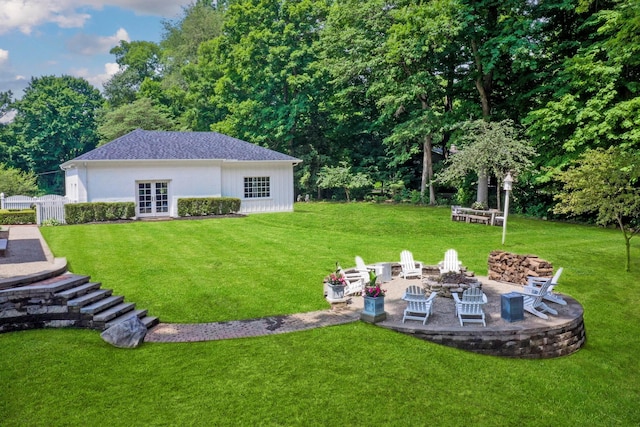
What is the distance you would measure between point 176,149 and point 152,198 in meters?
3.39

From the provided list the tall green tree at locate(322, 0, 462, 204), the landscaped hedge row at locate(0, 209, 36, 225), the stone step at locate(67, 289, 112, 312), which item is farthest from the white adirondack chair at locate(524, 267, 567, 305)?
the landscaped hedge row at locate(0, 209, 36, 225)

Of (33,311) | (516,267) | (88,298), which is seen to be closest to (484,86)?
(516,267)

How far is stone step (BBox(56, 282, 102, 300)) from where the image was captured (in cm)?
859

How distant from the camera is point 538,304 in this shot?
959 centimetres

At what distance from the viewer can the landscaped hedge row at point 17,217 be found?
20812 millimetres

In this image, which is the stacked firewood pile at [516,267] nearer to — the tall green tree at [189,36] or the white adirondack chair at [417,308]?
the white adirondack chair at [417,308]

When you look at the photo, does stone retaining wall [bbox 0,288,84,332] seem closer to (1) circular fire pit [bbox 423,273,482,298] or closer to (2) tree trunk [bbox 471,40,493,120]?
(1) circular fire pit [bbox 423,273,482,298]

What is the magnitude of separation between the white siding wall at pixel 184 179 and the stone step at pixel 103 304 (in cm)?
1538

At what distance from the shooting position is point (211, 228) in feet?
66.8

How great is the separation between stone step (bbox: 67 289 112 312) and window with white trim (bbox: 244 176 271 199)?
18.1m

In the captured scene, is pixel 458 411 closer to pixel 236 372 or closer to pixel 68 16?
pixel 236 372

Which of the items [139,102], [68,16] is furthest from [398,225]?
[139,102]

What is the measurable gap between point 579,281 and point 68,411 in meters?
13.3

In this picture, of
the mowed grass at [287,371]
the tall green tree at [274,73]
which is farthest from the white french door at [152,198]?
the tall green tree at [274,73]
